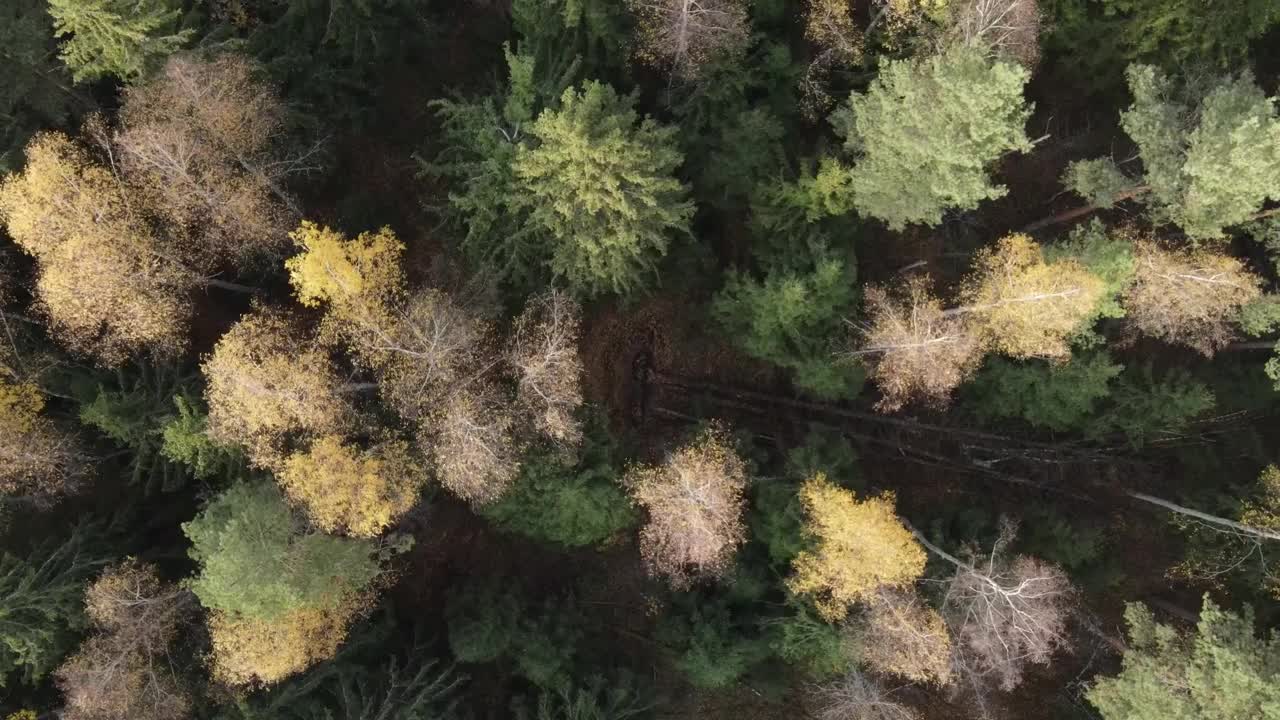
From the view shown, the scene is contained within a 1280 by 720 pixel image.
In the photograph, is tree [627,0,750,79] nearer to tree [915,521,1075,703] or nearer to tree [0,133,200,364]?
tree [0,133,200,364]

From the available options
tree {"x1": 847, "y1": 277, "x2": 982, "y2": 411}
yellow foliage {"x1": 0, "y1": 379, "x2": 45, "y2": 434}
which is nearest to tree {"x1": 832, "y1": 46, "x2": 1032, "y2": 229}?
tree {"x1": 847, "y1": 277, "x2": 982, "y2": 411}

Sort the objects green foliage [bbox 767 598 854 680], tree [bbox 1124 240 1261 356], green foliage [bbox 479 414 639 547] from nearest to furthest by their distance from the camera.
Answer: tree [bbox 1124 240 1261 356] → green foliage [bbox 479 414 639 547] → green foliage [bbox 767 598 854 680]

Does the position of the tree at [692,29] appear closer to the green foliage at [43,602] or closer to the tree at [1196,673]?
the tree at [1196,673]

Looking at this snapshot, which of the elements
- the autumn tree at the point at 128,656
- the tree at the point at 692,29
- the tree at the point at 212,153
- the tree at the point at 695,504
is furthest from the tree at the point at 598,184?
the autumn tree at the point at 128,656

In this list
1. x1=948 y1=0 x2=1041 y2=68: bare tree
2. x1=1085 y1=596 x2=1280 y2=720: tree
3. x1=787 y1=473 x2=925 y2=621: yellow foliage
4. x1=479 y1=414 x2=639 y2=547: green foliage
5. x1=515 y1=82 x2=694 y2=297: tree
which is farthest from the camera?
x1=479 y1=414 x2=639 y2=547: green foliage

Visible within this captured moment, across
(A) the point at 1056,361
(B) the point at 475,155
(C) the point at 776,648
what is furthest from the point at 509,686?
(A) the point at 1056,361

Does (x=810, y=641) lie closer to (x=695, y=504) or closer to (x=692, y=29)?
(x=695, y=504)
